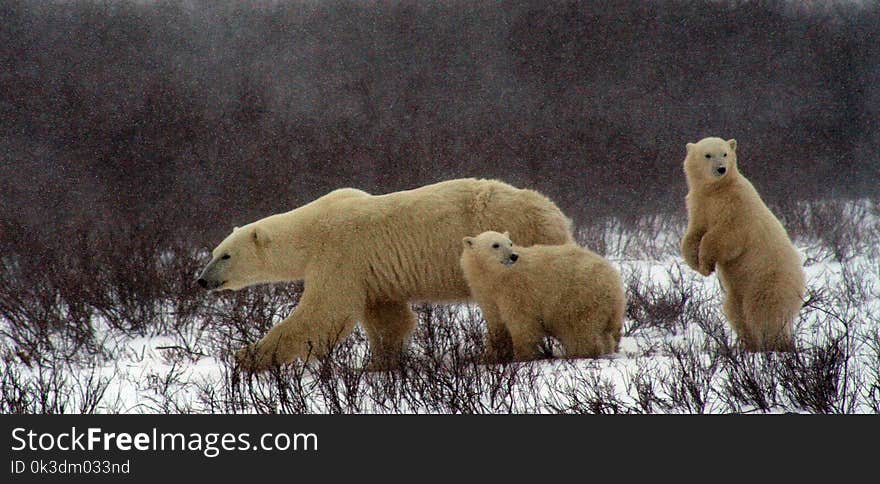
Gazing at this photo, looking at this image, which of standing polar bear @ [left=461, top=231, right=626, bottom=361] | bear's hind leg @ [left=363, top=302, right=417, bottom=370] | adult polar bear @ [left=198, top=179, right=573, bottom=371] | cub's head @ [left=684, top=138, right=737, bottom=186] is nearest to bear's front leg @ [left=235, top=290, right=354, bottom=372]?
adult polar bear @ [left=198, top=179, right=573, bottom=371]

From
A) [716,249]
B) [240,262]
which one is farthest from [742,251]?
[240,262]

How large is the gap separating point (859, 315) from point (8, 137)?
34.2 ft

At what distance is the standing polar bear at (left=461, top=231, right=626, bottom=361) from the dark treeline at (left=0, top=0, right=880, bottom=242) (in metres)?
6.02

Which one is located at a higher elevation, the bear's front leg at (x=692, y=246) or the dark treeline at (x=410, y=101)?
the dark treeline at (x=410, y=101)

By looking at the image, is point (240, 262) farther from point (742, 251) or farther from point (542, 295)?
point (742, 251)

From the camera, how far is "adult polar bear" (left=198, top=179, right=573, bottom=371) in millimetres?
4379

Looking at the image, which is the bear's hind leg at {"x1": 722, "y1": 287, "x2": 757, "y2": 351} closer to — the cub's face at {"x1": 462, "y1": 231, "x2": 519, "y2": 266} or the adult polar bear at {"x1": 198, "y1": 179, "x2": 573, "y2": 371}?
the adult polar bear at {"x1": 198, "y1": 179, "x2": 573, "y2": 371}

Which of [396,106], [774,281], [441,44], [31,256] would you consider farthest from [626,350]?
[441,44]

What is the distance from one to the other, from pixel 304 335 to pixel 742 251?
211 centimetres

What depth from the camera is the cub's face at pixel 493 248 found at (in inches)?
151

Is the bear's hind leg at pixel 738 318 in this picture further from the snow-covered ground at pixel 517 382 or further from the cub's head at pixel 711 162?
the cub's head at pixel 711 162

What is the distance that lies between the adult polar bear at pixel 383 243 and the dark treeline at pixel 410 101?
202 inches

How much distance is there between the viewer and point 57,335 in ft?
17.5

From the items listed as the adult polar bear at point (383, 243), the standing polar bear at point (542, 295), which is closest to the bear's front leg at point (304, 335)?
the adult polar bear at point (383, 243)
